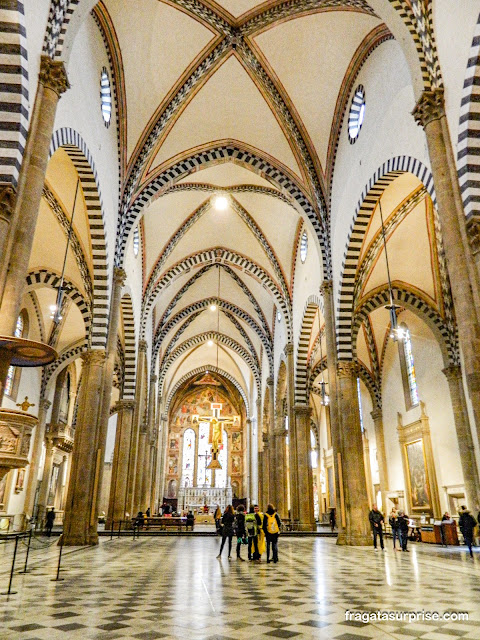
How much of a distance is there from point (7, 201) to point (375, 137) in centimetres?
856

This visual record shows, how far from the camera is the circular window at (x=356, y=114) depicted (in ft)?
42.2

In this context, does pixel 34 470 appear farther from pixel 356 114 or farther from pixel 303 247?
pixel 356 114

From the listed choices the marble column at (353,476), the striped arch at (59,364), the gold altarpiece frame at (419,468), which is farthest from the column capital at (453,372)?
the striped arch at (59,364)

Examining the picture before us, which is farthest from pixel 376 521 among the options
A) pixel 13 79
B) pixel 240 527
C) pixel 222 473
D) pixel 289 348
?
pixel 222 473

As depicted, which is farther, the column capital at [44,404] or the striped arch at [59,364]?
the striped arch at [59,364]

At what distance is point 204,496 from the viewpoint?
37438 millimetres

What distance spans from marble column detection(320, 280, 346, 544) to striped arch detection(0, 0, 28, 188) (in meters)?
9.63

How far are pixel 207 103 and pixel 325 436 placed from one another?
73.5 feet

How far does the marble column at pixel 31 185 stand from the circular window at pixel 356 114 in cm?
802

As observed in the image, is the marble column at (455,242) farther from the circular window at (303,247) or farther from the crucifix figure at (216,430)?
the crucifix figure at (216,430)

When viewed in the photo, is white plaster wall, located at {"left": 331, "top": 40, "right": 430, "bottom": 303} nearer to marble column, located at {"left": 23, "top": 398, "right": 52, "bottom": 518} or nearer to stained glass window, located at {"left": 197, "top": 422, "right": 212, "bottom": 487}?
marble column, located at {"left": 23, "top": 398, "right": 52, "bottom": 518}

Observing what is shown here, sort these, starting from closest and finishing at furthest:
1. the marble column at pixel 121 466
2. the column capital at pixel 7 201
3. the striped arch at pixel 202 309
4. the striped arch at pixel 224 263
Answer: the column capital at pixel 7 201 < the marble column at pixel 121 466 < the striped arch at pixel 224 263 < the striped arch at pixel 202 309

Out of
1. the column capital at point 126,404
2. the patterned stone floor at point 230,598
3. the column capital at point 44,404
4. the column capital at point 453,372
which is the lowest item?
the patterned stone floor at point 230,598

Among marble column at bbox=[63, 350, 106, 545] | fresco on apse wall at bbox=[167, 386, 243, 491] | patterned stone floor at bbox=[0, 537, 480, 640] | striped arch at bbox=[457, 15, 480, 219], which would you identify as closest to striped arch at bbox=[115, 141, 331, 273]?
marble column at bbox=[63, 350, 106, 545]
